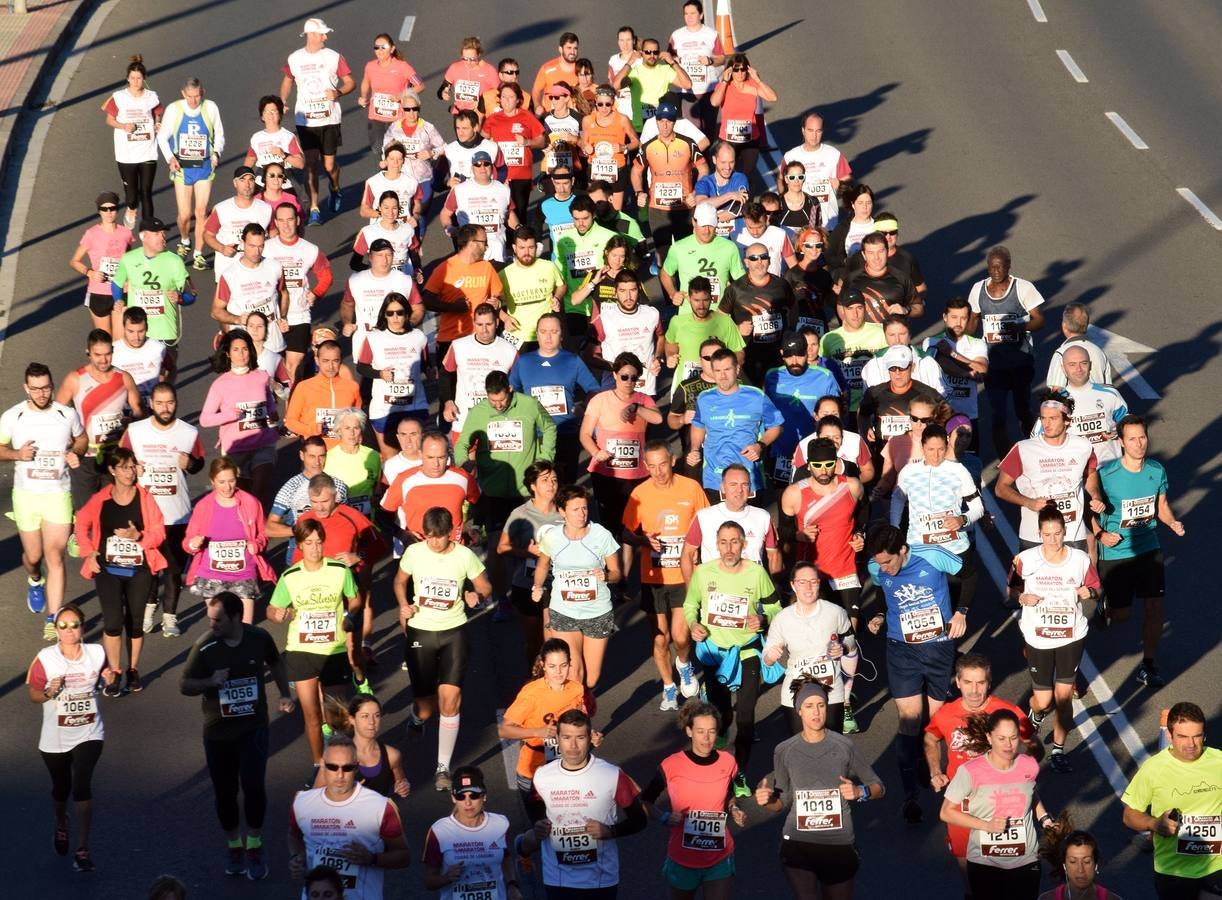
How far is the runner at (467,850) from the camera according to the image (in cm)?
1184

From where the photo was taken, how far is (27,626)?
56.4ft

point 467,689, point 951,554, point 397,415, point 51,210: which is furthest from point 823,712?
point 51,210

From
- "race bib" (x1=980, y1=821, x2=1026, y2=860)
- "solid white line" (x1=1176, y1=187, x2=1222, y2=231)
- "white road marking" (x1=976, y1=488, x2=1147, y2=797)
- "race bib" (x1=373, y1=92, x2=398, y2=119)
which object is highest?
"race bib" (x1=373, y1=92, x2=398, y2=119)

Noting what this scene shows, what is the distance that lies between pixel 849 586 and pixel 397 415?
14.6 feet

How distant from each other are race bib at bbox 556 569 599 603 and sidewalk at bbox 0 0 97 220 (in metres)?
13.8

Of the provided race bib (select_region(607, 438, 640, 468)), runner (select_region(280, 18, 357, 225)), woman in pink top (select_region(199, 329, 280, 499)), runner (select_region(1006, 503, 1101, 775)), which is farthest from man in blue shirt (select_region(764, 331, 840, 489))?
runner (select_region(280, 18, 357, 225))

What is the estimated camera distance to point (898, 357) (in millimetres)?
17469

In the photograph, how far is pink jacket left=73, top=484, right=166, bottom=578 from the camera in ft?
51.6

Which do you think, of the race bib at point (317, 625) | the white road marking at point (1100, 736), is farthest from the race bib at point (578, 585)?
the white road marking at point (1100, 736)

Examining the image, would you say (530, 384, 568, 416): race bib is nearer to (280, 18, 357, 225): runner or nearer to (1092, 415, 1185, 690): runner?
(1092, 415, 1185, 690): runner

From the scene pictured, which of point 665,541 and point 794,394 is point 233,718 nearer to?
point 665,541

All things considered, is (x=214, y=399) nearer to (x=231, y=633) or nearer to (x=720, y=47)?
(x=231, y=633)

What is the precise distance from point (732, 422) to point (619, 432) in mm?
878

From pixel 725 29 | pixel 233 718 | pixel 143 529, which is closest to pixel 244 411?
pixel 143 529
